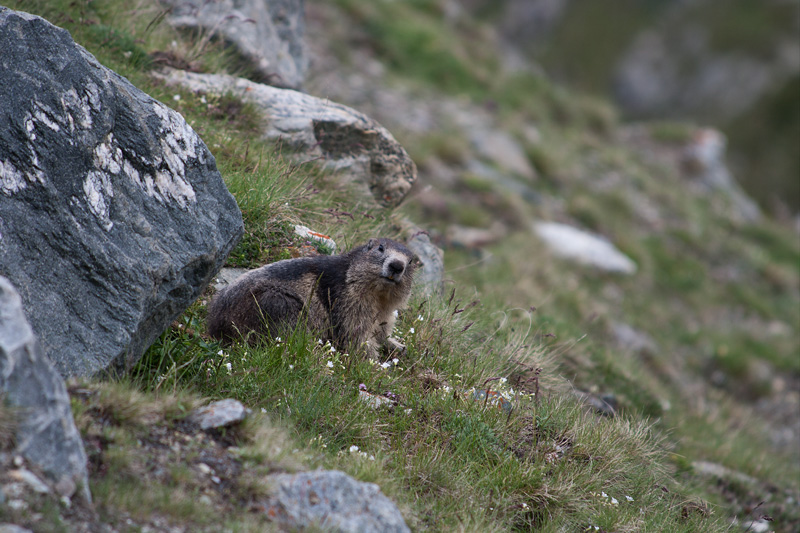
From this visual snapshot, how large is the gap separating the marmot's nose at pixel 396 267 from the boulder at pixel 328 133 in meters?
2.80

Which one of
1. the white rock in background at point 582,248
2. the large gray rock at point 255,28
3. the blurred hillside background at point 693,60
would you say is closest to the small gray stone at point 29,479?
the large gray rock at point 255,28

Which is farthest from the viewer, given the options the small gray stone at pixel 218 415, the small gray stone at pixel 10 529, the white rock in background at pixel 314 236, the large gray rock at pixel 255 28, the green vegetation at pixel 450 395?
the large gray rock at pixel 255 28

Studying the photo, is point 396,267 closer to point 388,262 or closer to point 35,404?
point 388,262

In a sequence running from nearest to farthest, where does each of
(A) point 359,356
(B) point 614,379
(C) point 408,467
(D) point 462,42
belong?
(C) point 408,467
(A) point 359,356
(B) point 614,379
(D) point 462,42

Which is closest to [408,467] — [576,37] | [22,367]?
[22,367]

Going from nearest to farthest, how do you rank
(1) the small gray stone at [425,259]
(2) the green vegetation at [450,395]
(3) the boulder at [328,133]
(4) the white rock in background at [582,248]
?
(2) the green vegetation at [450,395] → (1) the small gray stone at [425,259] → (3) the boulder at [328,133] → (4) the white rock in background at [582,248]

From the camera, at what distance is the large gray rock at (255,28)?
916 cm

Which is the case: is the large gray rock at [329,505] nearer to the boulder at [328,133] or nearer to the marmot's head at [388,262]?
the marmot's head at [388,262]

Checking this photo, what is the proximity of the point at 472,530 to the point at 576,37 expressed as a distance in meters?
38.9

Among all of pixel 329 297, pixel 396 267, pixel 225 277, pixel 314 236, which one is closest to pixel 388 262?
pixel 396 267

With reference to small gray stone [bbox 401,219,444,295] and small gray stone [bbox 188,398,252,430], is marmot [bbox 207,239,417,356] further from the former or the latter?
small gray stone [bbox 188,398,252,430]

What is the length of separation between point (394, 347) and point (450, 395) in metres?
0.80

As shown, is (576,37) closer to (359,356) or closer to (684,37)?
(684,37)

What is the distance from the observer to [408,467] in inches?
183
